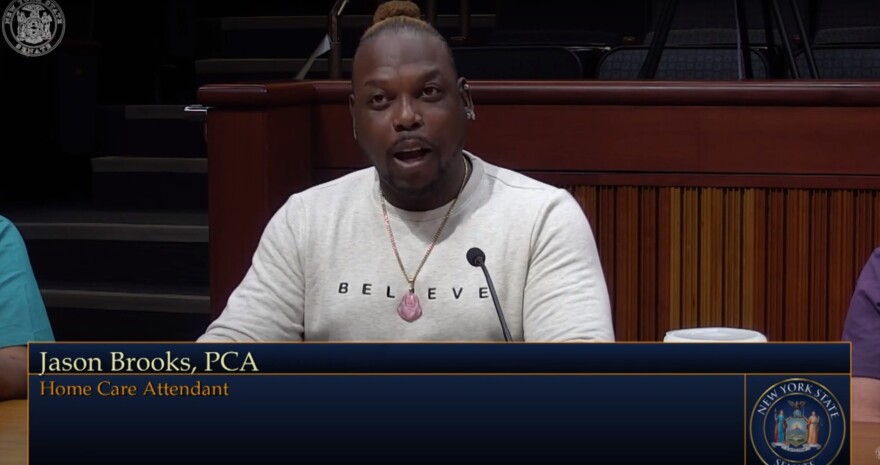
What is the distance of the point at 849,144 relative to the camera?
2.41 m

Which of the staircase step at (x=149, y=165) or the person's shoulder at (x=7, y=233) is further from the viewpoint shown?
the staircase step at (x=149, y=165)

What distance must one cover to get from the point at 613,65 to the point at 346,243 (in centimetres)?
188

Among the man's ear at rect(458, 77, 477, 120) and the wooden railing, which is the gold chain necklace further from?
the wooden railing

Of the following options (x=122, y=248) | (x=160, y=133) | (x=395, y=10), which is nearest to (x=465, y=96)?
(x=395, y=10)

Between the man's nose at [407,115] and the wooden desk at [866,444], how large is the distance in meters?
0.63

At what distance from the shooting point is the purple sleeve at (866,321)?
5.65 ft

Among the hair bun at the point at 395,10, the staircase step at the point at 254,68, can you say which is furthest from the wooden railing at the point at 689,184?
the staircase step at the point at 254,68

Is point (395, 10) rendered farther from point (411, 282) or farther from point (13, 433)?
point (13, 433)

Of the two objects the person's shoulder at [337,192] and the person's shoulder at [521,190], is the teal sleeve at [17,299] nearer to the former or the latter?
the person's shoulder at [337,192]

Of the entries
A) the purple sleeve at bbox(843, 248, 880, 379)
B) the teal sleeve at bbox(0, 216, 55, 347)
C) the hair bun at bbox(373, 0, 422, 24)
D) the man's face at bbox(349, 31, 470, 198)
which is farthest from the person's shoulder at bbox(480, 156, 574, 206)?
the hair bun at bbox(373, 0, 422, 24)

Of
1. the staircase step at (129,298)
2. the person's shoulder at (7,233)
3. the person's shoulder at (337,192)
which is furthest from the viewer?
the staircase step at (129,298)

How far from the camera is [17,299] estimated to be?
5.94ft

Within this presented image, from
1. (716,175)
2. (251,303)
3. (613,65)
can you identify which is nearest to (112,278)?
(613,65)

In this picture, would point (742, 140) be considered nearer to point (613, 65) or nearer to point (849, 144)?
point (849, 144)
